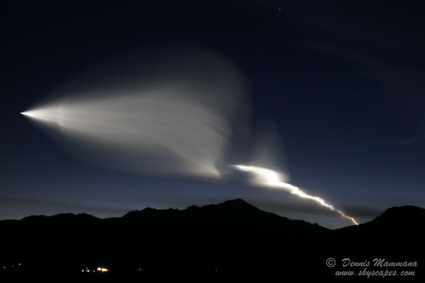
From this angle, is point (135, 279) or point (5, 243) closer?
point (135, 279)

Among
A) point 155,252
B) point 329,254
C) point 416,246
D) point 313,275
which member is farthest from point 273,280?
point 155,252

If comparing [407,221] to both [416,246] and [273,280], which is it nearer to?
[416,246]

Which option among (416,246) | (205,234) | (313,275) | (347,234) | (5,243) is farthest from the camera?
(205,234)

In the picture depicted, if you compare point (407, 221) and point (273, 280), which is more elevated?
point (407, 221)

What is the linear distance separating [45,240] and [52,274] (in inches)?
5795

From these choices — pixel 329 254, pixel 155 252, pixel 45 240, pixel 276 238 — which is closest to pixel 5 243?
pixel 45 240

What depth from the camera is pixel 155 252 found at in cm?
14400

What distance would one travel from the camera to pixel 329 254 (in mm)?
95125

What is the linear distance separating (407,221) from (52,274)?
111 metres

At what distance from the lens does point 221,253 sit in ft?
453

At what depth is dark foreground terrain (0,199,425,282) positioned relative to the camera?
165ft

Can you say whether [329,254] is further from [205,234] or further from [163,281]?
[205,234]

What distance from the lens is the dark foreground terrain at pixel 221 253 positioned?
165 ft

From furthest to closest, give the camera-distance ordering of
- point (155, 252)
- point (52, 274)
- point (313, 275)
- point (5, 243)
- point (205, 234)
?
point (205, 234) < point (5, 243) < point (155, 252) < point (313, 275) < point (52, 274)
